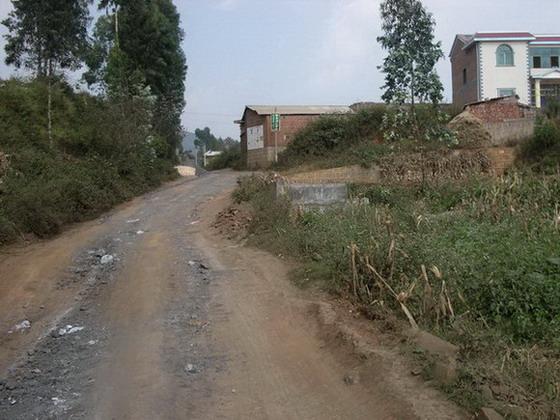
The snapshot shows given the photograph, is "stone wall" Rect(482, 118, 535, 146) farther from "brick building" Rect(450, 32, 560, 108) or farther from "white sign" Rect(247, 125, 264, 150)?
"brick building" Rect(450, 32, 560, 108)

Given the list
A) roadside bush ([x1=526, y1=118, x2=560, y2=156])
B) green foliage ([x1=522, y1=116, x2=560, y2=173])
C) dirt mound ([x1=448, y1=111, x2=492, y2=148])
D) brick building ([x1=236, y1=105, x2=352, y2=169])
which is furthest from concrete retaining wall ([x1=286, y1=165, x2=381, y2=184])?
brick building ([x1=236, y1=105, x2=352, y2=169])

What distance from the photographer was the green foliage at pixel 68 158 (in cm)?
1498

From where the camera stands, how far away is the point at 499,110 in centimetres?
2736

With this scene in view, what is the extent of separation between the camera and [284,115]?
34.3 metres

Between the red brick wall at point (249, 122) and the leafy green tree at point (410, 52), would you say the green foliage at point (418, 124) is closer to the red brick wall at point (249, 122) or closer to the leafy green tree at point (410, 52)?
the leafy green tree at point (410, 52)

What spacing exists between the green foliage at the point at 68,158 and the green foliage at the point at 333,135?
7117mm

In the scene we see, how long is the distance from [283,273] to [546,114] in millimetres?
20284

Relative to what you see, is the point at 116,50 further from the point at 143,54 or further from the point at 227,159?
the point at 227,159

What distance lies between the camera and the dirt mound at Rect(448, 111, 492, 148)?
24.3m

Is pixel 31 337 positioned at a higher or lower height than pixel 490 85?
lower

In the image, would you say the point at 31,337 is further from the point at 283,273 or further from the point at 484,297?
the point at 484,297

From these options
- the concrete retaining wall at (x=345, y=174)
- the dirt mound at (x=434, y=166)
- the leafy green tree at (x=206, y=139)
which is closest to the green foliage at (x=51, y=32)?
the concrete retaining wall at (x=345, y=174)

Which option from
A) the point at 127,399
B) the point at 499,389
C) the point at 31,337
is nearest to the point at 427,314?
the point at 499,389

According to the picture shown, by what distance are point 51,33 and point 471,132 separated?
17748mm
